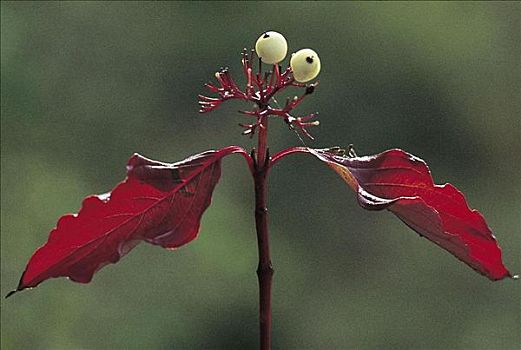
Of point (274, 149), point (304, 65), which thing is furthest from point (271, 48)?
point (274, 149)

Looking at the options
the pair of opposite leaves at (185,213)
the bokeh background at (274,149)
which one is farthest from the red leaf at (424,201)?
the bokeh background at (274,149)

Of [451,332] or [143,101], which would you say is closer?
[451,332]

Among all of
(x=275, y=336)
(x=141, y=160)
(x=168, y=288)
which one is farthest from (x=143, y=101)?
(x=141, y=160)

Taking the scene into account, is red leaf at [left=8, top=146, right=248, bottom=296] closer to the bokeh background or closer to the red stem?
the red stem

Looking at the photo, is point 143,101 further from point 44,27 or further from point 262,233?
point 262,233

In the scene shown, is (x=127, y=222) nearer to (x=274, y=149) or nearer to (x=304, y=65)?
(x=304, y=65)

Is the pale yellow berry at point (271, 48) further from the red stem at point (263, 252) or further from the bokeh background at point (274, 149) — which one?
the bokeh background at point (274, 149)

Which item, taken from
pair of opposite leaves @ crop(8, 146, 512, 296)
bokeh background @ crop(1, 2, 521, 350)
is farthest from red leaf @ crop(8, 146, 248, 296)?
bokeh background @ crop(1, 2, 521, 350)
